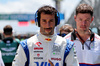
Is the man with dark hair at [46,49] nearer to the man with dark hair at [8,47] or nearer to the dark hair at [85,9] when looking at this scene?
the dark hair at [85,9]

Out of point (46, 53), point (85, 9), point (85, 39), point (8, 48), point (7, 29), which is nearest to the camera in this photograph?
point (46, 53)

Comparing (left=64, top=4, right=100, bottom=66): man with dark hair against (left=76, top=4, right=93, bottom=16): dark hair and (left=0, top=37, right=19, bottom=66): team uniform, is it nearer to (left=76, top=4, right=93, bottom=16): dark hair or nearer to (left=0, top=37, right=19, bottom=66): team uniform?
(left=76, top=4, right=93, bottom=16): dark hair

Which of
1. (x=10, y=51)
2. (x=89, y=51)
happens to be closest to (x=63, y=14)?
(x=10, y=51)

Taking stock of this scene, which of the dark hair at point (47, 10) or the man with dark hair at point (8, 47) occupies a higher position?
the dark hair at point (47, 10)

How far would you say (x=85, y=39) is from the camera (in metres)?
2.88

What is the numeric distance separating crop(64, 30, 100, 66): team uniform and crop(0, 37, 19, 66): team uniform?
8.70 ft

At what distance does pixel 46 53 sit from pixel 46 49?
1.5 inches

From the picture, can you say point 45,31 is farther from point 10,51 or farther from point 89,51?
point 10,51

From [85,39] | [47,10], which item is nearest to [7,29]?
[85,39]

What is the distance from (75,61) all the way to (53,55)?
22 cm

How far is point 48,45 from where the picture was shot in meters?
2.18

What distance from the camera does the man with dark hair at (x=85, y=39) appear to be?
8.90 ft

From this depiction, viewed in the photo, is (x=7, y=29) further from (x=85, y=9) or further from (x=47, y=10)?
(x=47, y=10)

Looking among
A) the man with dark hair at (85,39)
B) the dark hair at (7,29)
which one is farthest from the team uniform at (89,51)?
the dark hair at (7,29)
